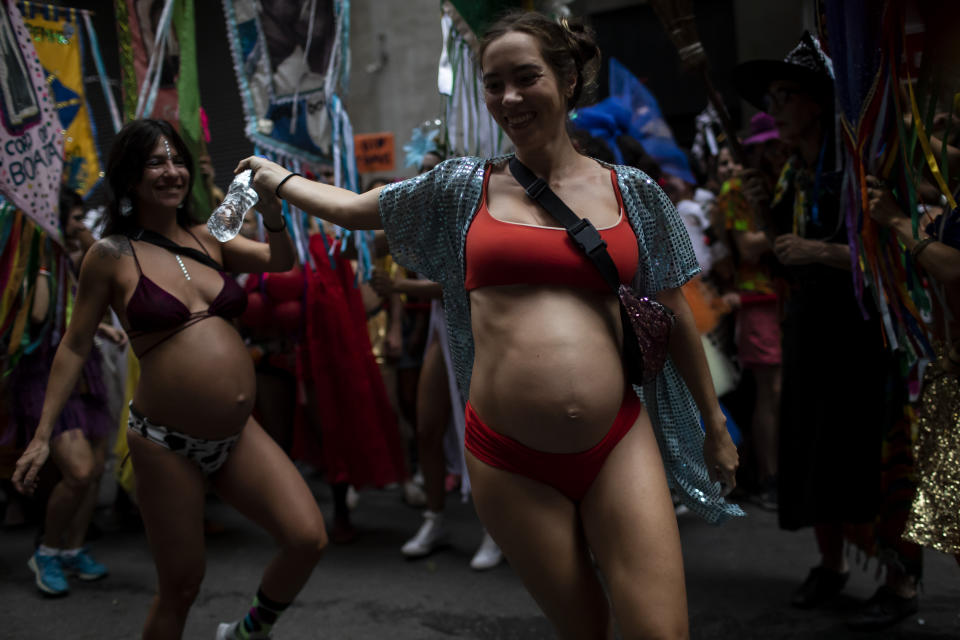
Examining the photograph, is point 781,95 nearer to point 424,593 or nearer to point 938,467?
point 938,467

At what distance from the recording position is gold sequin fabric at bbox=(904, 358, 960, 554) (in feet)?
8.33

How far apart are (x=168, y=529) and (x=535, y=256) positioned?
1.56 metres

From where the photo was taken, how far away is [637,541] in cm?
196

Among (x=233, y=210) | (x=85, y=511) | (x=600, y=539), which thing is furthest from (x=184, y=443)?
(x=85, y=511)

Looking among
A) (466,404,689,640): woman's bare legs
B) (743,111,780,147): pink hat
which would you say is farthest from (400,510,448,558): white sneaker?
(743,111,780,147): pink hat

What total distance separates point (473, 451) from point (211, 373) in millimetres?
1123

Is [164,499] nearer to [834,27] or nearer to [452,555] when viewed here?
[452,555]

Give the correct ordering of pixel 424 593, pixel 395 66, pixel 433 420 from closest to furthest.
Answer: pixel 424 593 → pixel 433 420 → pixel 395 66

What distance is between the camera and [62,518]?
429 cm

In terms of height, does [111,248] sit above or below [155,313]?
above

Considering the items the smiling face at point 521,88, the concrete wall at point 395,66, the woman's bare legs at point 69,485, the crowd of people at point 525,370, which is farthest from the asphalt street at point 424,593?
the concrete wall at point 395,66

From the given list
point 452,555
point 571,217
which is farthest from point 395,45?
point 571,217

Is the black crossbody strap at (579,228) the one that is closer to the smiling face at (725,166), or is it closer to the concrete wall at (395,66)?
the smiling face at (725,166)

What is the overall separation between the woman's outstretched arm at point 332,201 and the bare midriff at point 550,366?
1.37 feet
